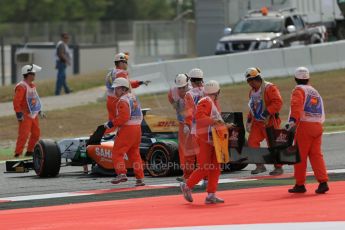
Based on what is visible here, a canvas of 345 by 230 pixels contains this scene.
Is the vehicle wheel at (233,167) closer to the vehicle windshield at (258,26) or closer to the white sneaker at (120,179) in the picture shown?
the white sneaker at (120,179)

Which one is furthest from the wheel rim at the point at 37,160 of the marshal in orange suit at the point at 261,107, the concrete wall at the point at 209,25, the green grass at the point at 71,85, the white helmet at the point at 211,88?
the concrete wall at the point at 209,25

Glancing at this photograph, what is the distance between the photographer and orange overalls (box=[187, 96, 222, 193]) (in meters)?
12.9

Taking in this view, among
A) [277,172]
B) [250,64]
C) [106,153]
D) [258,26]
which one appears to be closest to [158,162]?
[106,153]

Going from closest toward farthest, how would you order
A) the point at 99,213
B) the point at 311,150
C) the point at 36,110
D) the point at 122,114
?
1. the point at 99,213
2. the point at 311,150
3. the point at 122,114
4. the point at 36,110

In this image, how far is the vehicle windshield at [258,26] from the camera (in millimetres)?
35344

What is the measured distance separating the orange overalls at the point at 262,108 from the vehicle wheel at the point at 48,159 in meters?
3.02

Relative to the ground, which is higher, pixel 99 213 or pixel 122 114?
pixel 122 114

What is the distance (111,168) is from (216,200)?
158 inches

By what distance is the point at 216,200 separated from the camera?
12914mm

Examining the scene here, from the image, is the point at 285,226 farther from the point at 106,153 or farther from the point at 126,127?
the point at 106,153

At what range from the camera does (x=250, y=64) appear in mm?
31000

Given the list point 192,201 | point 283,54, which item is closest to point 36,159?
point 192,201

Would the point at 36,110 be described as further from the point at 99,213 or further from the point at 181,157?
the point at 99,213

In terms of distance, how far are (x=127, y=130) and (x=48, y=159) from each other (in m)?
2.10
